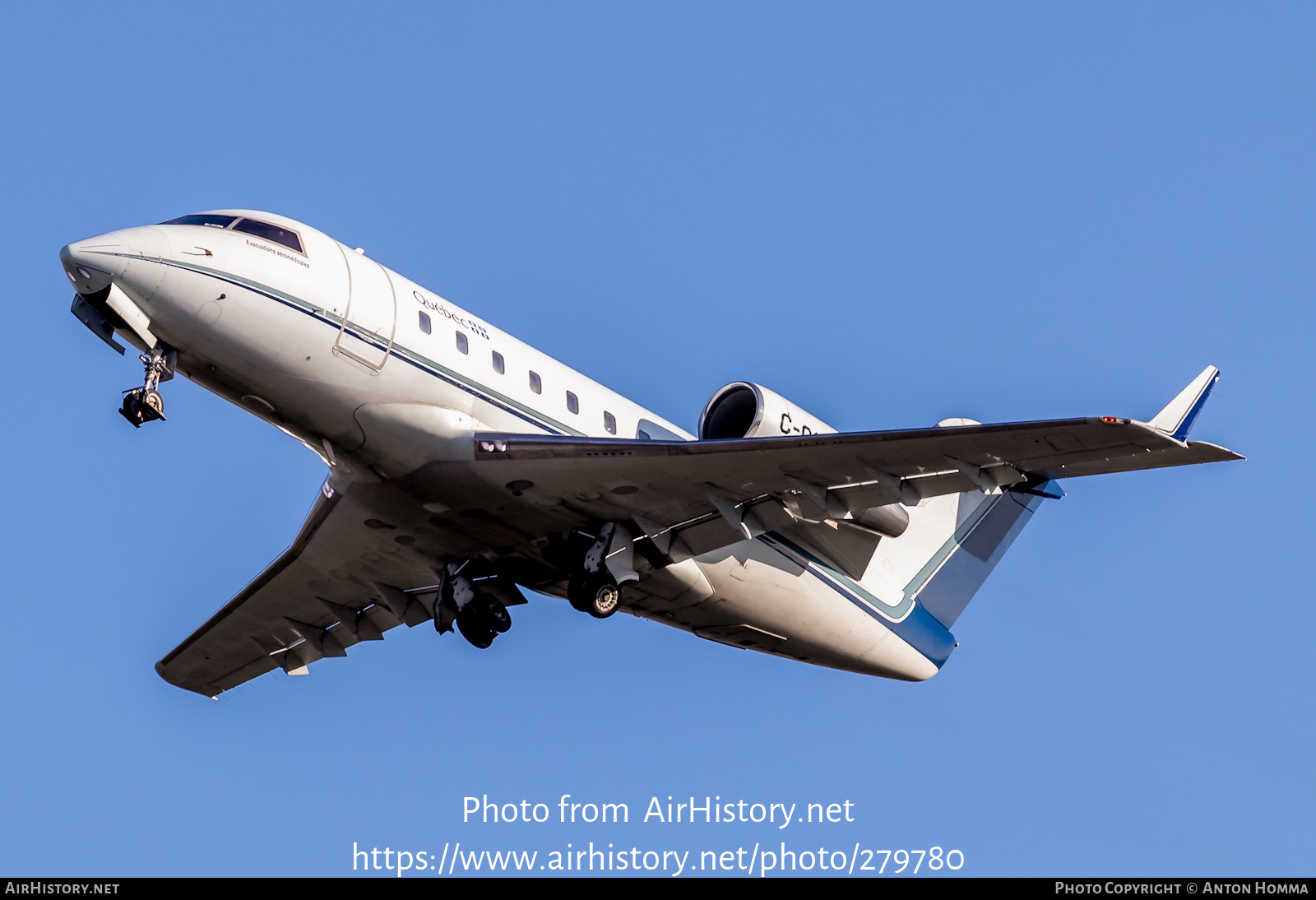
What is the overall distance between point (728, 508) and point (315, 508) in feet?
18.2

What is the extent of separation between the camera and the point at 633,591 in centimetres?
2023

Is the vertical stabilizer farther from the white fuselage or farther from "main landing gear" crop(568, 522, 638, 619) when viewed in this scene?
"main landing gear" crop(568, 522, 638, 619)

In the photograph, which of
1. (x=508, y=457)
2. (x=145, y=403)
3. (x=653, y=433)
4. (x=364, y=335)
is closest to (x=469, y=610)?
(x=508, y=457)

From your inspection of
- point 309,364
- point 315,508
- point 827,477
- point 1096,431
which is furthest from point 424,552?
point 1096,431

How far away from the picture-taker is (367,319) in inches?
696

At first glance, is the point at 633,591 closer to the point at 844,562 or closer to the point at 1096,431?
the point at 844,562

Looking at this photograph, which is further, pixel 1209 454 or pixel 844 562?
pixel 844 562

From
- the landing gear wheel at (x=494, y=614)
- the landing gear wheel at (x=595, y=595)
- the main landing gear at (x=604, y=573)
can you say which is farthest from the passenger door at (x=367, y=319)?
the landing gear wheel at (x=494, y=614)

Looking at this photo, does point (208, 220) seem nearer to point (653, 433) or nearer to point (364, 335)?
point (364, 335)

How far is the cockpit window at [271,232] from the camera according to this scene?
1759 centimetres

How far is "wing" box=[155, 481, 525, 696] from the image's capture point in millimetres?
19578

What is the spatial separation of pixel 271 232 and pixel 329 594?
643cm

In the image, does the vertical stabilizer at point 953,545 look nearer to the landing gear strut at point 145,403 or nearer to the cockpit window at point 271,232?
the cockpit window at point 271,232

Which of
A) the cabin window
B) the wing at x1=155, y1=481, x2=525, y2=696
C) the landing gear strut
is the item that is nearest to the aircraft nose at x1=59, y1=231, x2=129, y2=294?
the landing gear strut
